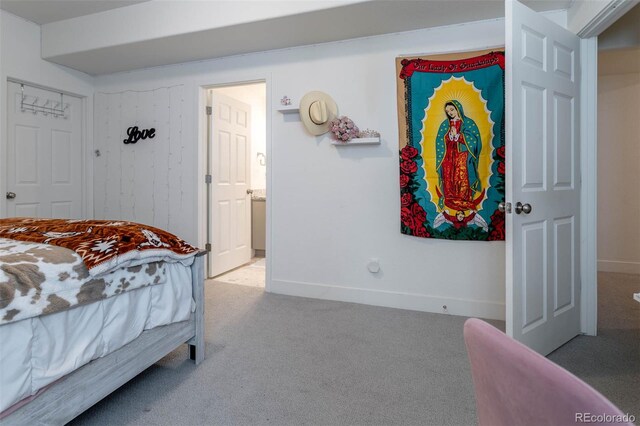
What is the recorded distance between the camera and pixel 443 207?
2.88 meters

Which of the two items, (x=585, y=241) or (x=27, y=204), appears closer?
(x=585, y=241)

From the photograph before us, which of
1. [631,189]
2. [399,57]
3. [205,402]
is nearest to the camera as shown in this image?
[205,402]

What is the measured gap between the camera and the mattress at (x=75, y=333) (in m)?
1.16

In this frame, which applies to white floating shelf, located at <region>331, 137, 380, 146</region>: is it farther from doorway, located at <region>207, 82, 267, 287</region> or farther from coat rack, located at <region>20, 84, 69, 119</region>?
coat rack, located at <region>20, 84, 69, 119</region>

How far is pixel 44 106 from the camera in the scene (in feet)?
12.4

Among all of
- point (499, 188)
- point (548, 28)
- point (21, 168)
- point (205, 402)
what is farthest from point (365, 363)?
point (21, 168)

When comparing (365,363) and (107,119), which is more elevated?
(107,119)

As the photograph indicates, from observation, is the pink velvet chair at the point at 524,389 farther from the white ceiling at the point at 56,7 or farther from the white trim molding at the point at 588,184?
the white ceiling at the point at 56,7

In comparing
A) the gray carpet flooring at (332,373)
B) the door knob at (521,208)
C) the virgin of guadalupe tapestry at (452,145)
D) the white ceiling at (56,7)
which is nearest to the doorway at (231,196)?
the white ceiling at (56,7)

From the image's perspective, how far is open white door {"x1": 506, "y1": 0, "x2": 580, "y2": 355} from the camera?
1989mm

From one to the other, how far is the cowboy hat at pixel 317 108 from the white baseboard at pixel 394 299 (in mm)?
1399

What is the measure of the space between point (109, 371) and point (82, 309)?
30 centimetres

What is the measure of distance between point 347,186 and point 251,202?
2168mm

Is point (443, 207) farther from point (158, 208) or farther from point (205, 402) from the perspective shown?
point (158, 208)
